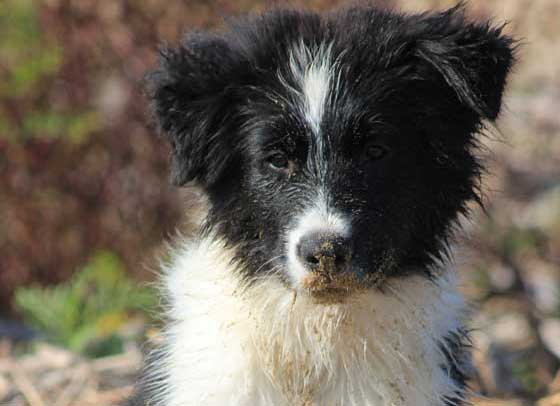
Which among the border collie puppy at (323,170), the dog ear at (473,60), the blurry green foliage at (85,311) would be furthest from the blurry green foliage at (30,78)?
the dog ear at (473,60)

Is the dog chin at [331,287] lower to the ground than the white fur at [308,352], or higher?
higher

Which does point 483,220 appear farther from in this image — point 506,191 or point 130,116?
point 130,116

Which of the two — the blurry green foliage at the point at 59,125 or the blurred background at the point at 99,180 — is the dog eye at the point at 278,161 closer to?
the blurred background at the point at 99,180

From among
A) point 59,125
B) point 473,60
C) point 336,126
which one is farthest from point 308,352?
point 59,125

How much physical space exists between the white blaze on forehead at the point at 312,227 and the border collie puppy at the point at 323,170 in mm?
76

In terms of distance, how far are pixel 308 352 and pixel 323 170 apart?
84 centimetres

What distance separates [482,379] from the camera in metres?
7.03

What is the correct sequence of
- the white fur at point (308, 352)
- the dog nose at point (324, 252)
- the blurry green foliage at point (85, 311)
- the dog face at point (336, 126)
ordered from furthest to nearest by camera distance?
the blurry green foliage at point (85, 311) → the white fur at point (308, 352) → the dog face at point (336, 126) → the dog nose at point (324, 252)

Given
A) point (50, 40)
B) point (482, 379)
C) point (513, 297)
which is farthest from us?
point (50, 40)

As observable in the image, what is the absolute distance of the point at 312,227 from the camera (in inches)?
164

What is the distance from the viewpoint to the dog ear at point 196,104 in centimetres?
457

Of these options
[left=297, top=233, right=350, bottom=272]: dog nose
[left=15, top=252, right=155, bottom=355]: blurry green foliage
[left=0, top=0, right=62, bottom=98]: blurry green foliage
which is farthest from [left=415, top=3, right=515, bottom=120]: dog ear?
[left=0, top=0, right=62, bottom=98]: blurry green foliage

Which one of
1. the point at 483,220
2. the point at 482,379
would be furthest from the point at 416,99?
the point at 483,220

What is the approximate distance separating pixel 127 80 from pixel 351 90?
491cm
